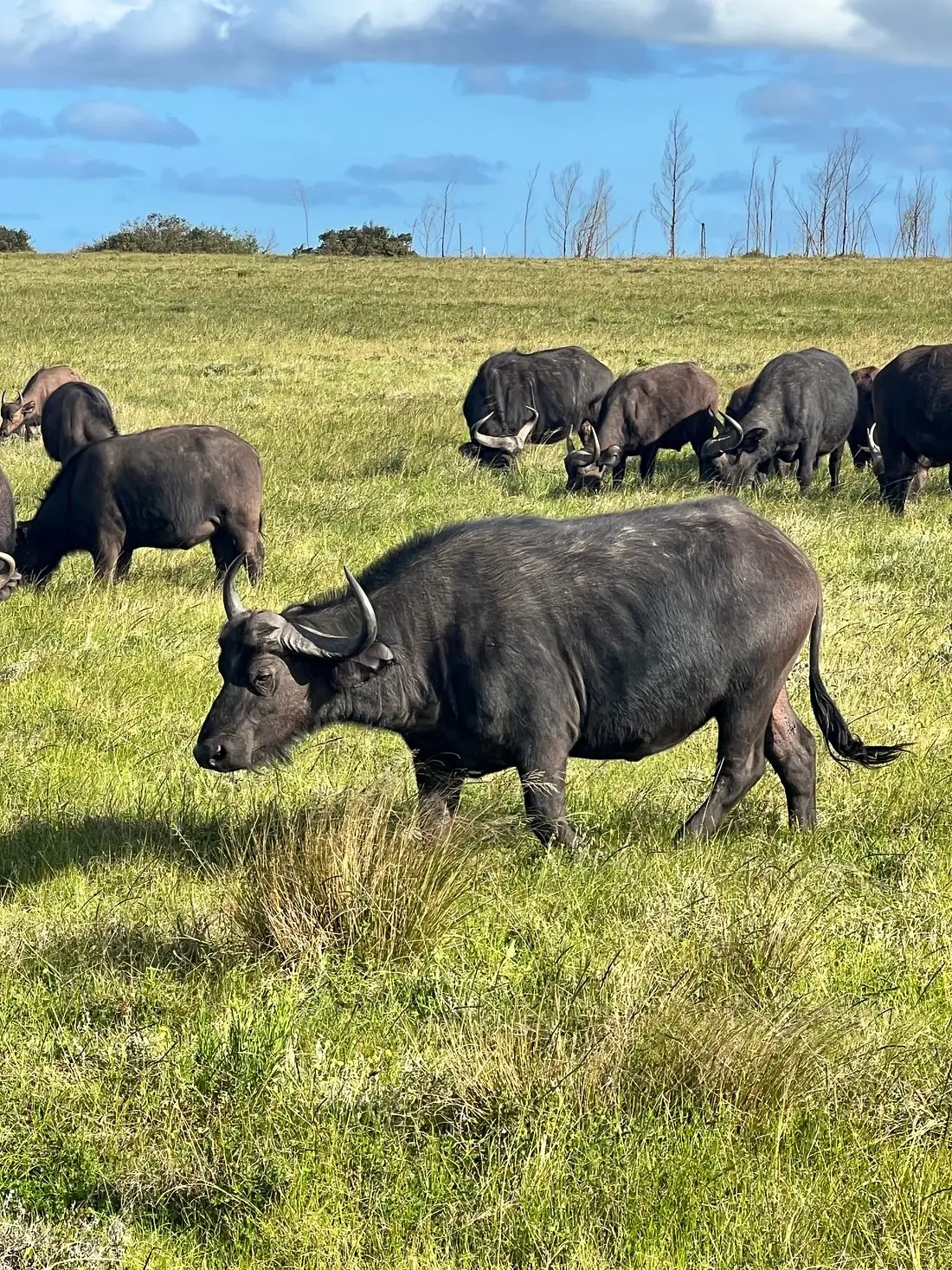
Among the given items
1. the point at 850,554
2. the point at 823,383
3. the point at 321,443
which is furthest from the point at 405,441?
the point at 850,554

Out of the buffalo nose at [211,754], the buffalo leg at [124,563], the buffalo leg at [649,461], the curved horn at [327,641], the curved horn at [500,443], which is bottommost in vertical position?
the buffalo nose at [211,754]

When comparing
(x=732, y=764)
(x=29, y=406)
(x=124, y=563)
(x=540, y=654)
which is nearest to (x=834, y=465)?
(x=124, y=563)

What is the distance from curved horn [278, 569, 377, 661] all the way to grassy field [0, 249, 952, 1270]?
633 mm

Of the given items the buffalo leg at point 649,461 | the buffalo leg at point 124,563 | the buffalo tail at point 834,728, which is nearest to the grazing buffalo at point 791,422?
the buffalo leg at point 649,461

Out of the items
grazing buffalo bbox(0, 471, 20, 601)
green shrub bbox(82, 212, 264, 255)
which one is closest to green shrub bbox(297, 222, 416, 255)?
green shrub bbox(82, 212, 264, 255)

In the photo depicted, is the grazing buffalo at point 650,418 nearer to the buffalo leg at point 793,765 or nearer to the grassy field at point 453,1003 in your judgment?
the grassy field at point 453,1003

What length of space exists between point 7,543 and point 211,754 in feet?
21.7

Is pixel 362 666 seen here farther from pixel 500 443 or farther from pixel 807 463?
pixel 500 443

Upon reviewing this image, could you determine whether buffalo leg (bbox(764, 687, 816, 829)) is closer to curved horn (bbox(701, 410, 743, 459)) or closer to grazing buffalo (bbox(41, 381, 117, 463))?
curved horn (bbox(701, 410, 743, 459))

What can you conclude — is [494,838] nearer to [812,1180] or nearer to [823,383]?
[812,1180]

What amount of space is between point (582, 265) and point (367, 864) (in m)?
56.0

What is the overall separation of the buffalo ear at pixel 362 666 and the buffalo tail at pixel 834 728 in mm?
2121

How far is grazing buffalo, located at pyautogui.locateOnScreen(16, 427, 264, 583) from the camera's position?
38.0 ft

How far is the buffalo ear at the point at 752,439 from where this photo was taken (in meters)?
16.7
